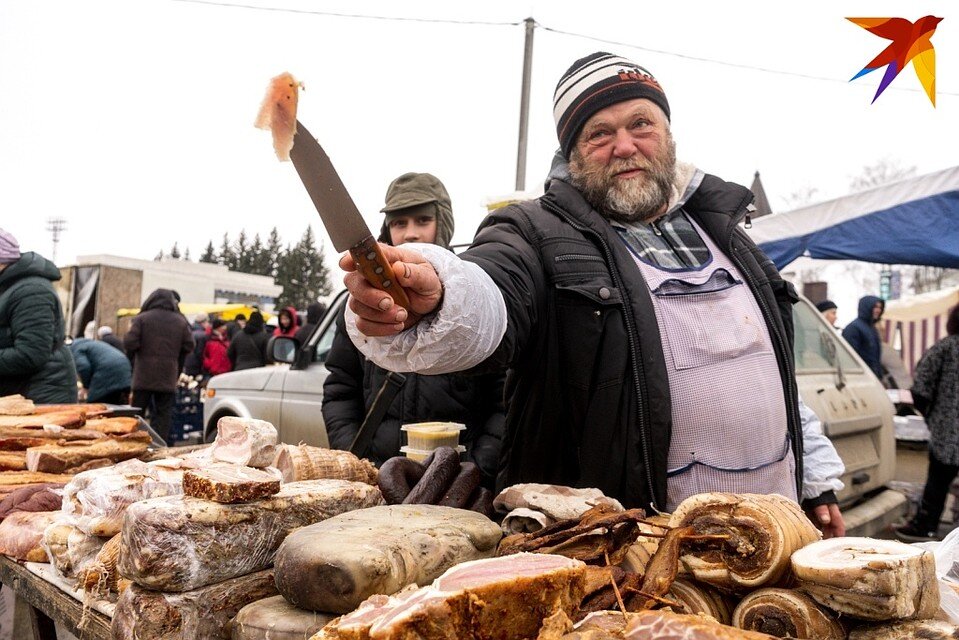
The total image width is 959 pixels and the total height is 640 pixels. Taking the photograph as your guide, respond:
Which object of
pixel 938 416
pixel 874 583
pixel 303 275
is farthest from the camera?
pixel 303 275

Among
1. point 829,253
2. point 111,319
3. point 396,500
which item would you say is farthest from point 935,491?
point 111,319

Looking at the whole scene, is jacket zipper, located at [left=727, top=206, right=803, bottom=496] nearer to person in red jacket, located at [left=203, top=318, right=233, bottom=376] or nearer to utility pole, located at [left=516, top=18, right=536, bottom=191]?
utility pole, located at [left=516, top=18, right=536, bottom=191]

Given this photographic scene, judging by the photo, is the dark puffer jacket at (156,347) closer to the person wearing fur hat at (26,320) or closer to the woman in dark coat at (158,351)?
the woman in dark coat at (158,351)

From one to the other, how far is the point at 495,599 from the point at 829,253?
308 inches

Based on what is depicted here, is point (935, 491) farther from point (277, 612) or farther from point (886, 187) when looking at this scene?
point (277, 612)

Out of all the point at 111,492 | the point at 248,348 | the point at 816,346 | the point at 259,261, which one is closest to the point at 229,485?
the point at 111,492

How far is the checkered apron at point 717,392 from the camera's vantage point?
2203mm

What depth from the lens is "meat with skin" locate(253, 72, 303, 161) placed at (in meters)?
1.28

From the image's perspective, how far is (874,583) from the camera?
1142 mm

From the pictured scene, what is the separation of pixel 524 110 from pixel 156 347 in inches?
277

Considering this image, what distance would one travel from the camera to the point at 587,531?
4.62 feet

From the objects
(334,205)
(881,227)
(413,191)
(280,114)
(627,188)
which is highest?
(881,227)

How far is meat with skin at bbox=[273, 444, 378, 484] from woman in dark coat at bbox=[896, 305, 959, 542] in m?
5.72

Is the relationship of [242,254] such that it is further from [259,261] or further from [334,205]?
[334,205]
